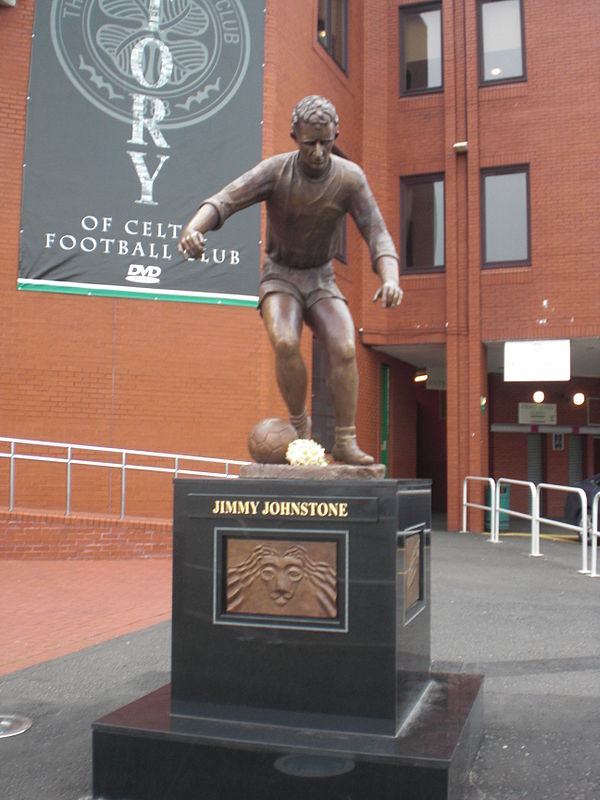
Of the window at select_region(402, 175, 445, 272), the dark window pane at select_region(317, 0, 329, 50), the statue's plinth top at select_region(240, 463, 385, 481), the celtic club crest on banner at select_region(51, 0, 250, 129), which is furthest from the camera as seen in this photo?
the window at select_region(402, 175, 445, 272)

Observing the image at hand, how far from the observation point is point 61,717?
4504 mm

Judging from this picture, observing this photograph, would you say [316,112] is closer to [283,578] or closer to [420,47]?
[283,578]

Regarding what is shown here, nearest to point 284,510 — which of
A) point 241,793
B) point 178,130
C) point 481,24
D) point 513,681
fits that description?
point 241,793

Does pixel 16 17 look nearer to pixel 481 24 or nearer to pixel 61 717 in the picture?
pixel 481 24

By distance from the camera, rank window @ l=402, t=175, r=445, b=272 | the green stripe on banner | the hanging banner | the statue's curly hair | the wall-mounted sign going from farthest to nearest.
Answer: the wall-mounted sign
window @ l=402, t=175, r=445, b=272
the hanging banner
the green stripe on banner
the statue's curly hair

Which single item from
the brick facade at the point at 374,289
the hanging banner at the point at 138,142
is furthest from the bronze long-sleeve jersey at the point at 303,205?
the hanging banner at the point at 138,142

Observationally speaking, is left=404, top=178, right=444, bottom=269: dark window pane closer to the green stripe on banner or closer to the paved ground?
the green stripe on banner

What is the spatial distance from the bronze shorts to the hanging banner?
7579 millimetres

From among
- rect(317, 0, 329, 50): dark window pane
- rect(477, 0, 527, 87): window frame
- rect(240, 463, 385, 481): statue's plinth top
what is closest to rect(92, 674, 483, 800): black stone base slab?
rect(240, 463, 385, 481): statue's plinth top

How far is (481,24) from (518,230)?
429cm

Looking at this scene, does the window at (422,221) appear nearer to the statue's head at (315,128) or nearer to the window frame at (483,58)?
the window frame at (483,58)

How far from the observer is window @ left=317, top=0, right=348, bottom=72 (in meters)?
14.6

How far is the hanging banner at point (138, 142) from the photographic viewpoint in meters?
11.7

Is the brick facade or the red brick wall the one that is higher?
the brick facade
